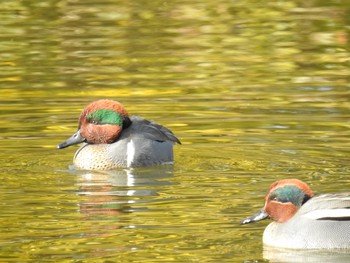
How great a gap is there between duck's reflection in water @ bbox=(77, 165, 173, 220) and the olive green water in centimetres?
2

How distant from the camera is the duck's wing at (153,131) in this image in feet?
45.5

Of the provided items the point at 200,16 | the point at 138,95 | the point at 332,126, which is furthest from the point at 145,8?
the point at 332,126

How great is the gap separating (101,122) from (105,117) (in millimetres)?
87

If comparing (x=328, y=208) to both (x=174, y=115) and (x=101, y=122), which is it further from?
(x=174, y=115)

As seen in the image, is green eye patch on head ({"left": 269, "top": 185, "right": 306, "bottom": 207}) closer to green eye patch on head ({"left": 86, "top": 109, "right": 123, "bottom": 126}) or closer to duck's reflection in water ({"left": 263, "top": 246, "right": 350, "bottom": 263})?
duck's reflection in water ({"left": 263, "top": 246, "right": 350, "bottom": 263})

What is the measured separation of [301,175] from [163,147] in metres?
1.62

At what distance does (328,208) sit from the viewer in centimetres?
991

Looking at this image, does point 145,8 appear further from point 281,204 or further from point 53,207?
point 281,204

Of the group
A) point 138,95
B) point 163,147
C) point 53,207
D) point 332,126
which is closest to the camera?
point 53,207

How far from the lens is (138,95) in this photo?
17.2 metres

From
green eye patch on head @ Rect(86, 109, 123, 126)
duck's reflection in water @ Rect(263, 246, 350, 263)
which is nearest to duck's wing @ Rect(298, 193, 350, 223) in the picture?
duck's reflection in water @ Rect(263, 246, 350, 263)

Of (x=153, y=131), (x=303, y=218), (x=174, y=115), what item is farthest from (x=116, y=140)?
(x=303, y=218)

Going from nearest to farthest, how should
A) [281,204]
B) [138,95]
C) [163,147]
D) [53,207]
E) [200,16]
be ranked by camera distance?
[281,204] < [53,207] < [163,147] < [138,95] < [200,16]

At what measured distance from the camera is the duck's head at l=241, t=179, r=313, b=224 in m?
10.2
